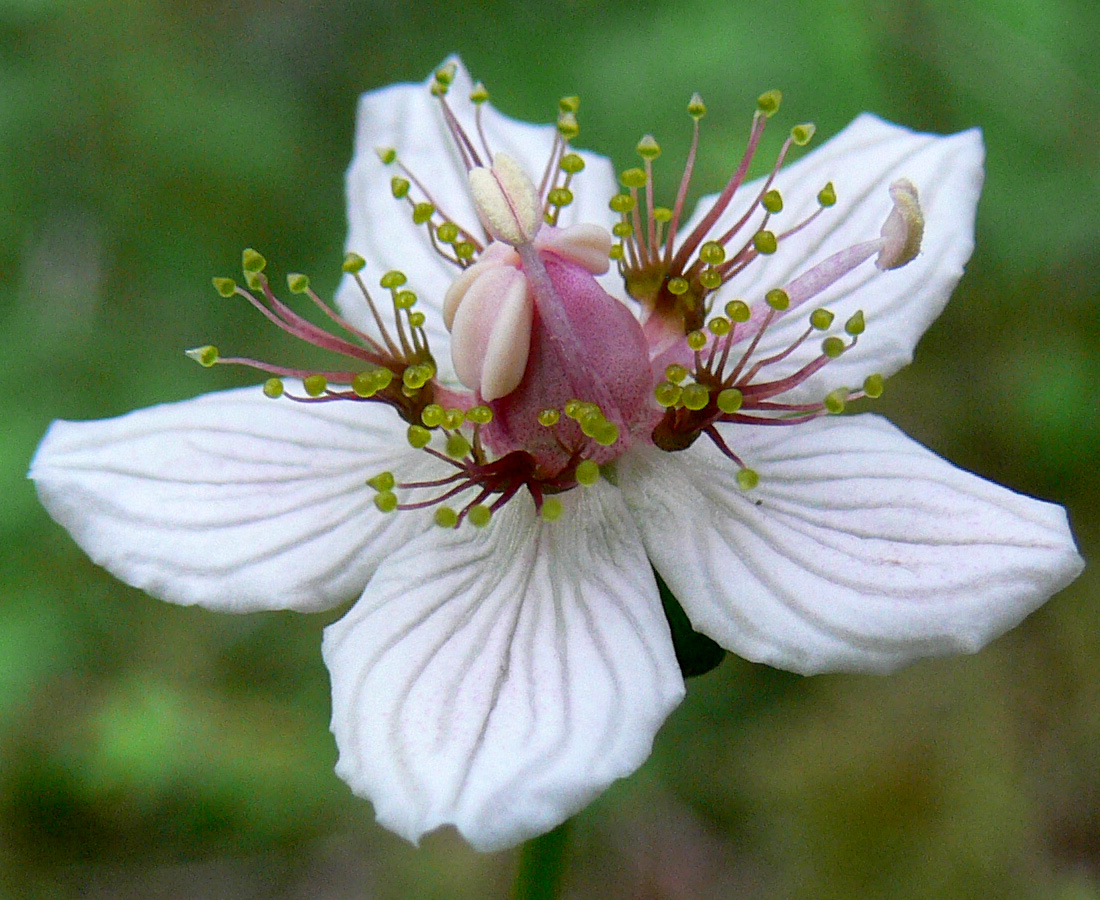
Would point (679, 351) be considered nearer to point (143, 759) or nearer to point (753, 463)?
point (753, 463)

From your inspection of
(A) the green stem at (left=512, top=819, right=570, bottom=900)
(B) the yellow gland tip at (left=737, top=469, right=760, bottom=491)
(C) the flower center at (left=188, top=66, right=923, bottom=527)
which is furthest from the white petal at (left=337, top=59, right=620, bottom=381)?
(A) the green stem at (left=512, top=819, right=570, bottom=900)

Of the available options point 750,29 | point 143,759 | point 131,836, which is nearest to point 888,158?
point 750,29

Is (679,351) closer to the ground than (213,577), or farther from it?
farther from it

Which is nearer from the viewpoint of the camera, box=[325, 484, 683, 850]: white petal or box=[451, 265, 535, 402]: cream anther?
box=[325, 484, 683, 850]: white petal

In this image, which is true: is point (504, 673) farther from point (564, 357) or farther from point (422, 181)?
point (422, 181)

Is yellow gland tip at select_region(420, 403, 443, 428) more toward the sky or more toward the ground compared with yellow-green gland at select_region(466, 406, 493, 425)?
more toward the ground

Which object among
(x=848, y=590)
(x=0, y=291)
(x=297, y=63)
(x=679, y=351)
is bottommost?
(x=0, y=291)

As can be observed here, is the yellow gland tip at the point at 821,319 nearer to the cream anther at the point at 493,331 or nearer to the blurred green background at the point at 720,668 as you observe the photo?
the cream anther at the point at 493,331

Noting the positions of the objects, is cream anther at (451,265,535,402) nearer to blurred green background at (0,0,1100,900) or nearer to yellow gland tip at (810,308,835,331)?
yellow gland tip at (810,308,835,331)
